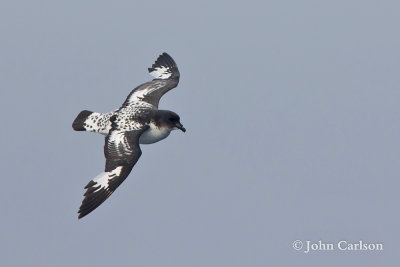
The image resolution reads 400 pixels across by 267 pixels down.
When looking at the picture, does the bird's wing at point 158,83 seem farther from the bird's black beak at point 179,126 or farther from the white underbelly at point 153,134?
the bird's black beak at point 179,126

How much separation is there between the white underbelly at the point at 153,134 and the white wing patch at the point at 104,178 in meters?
2.71

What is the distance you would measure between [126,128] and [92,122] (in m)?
1.71

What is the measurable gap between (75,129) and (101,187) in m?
4.73

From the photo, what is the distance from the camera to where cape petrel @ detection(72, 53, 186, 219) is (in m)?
24.6

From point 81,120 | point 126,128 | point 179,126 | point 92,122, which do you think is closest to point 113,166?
point 126,128

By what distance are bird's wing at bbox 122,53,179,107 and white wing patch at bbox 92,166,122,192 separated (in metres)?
5.62

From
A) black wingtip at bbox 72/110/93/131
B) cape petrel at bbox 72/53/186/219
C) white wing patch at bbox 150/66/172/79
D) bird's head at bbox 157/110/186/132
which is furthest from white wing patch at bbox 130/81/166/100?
bird's head at bbox 157/110/186/132

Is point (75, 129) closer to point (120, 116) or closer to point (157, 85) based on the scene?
point (120, 116)

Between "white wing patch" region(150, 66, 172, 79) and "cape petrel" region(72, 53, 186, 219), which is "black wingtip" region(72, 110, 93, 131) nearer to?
"cape petrel" region(72, 53, 186, 219)

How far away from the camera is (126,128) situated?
27.3 meters

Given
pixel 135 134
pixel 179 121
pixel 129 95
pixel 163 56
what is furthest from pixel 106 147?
pixel 163 56

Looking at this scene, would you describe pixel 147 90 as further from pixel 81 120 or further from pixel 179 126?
pixel 179 126

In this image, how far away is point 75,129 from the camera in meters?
28.7

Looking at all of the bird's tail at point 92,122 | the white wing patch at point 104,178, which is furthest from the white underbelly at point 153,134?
the white wing patch at point 104,178
